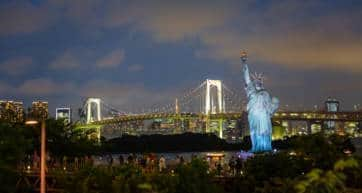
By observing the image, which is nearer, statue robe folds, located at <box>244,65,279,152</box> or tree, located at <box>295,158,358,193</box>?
tree, located at <box>295,158,358,193</box>

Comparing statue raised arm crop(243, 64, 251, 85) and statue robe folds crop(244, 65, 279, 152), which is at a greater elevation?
statue raised arm crop(243, 64, 251, 85)

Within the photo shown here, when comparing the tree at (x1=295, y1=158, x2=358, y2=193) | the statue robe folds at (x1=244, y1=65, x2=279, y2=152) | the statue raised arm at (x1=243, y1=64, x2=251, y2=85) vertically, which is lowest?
the tree at (x1=295, y1=158, x2=358, y2=193)

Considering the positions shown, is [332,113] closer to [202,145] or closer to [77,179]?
[202,145]

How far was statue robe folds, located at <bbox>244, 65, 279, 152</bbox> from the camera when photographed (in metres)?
57.6

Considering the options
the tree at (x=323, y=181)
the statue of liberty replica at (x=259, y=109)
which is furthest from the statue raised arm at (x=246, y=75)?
the tree at (x=323, y=181)

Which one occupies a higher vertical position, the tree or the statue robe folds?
the statue robe folds

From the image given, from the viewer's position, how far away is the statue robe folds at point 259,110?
57625 millimetres

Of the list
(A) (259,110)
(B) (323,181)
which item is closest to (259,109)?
(A) (259,110)

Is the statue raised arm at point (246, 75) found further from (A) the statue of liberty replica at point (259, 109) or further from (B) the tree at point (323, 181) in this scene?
(B) the tree at point (323, 181)

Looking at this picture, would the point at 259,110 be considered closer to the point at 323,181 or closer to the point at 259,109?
the point at 259,109

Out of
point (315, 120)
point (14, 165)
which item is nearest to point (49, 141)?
point (14, 165)

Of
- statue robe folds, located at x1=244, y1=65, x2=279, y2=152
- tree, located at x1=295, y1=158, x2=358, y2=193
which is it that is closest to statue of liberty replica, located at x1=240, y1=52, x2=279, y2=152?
statue robe folds, located at x1=244, y1=65, x2=279, y2=152

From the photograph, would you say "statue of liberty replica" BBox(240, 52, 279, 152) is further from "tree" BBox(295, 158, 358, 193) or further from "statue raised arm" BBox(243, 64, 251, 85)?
"tree" BBox(295, 158, 358, 193)

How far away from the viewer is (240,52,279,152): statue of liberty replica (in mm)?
57625
